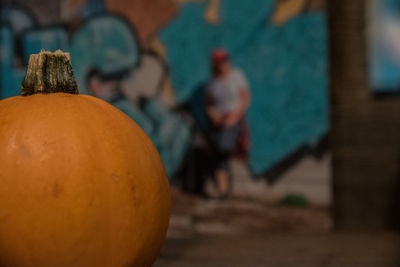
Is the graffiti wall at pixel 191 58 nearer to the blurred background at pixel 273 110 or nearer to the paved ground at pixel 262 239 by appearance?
the blurred background at pixel 273 110

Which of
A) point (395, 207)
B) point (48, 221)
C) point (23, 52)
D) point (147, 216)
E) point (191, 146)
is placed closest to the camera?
point (48, 221)

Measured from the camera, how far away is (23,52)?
485 centimetres

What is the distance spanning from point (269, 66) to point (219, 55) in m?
0.47

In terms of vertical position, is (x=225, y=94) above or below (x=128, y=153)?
below

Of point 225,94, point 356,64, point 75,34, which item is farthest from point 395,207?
point 75,34

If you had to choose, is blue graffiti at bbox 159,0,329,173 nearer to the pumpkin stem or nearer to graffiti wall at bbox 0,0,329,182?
graffiti wall at bbox 0,0,329,182

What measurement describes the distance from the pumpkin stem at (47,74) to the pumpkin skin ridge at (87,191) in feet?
0.12

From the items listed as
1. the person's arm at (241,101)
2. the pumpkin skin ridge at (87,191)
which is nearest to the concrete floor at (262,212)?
the person's arm at (241,101)

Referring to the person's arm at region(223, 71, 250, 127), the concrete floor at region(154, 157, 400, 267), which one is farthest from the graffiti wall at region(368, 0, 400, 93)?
the person's arm at region(223, 71, 250, 127)

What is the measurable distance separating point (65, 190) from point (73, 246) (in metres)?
0.14

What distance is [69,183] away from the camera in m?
1.15

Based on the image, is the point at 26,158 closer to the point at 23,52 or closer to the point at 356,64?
the point at 356,64

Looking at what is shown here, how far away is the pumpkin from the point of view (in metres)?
1.14

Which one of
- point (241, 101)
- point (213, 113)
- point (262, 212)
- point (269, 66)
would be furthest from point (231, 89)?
point (262, 212)
